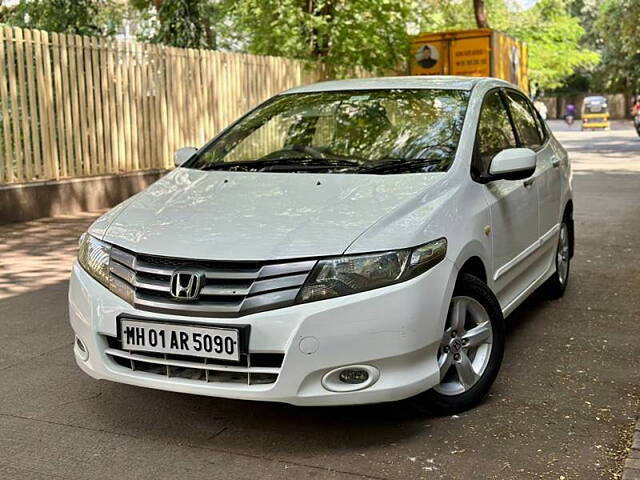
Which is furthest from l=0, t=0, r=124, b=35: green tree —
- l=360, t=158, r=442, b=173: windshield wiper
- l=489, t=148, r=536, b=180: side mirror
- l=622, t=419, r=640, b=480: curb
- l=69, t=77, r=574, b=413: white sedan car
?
l=622, t=419, r=640, b=480: curb

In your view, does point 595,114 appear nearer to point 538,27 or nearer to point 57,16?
point 538,27

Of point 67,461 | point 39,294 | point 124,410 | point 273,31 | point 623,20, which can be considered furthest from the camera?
point 623,20

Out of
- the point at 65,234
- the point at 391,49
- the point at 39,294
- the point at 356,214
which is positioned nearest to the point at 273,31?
the point at 391,49

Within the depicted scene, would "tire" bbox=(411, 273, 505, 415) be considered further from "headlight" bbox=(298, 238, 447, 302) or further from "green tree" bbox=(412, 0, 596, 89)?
"green tree" bbox=(412, 0, 596, 89)

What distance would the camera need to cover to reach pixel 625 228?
995 centimetres

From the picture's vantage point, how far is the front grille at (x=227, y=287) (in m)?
3.40

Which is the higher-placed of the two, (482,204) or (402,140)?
(402,140)

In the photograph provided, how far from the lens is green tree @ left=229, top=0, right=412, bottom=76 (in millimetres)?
17672

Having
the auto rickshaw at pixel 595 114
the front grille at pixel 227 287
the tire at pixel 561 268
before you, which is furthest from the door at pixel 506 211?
the auto rickshaw at pixel 595 114

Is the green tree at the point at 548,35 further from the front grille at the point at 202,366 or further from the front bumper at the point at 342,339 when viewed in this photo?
the front grille at the point at 202,366

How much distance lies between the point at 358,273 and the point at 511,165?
52.6 inches

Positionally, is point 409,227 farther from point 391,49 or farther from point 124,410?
point 391,49

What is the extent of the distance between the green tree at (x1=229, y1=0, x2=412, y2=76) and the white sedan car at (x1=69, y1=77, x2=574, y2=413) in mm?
13226

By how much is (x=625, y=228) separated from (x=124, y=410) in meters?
7.44
